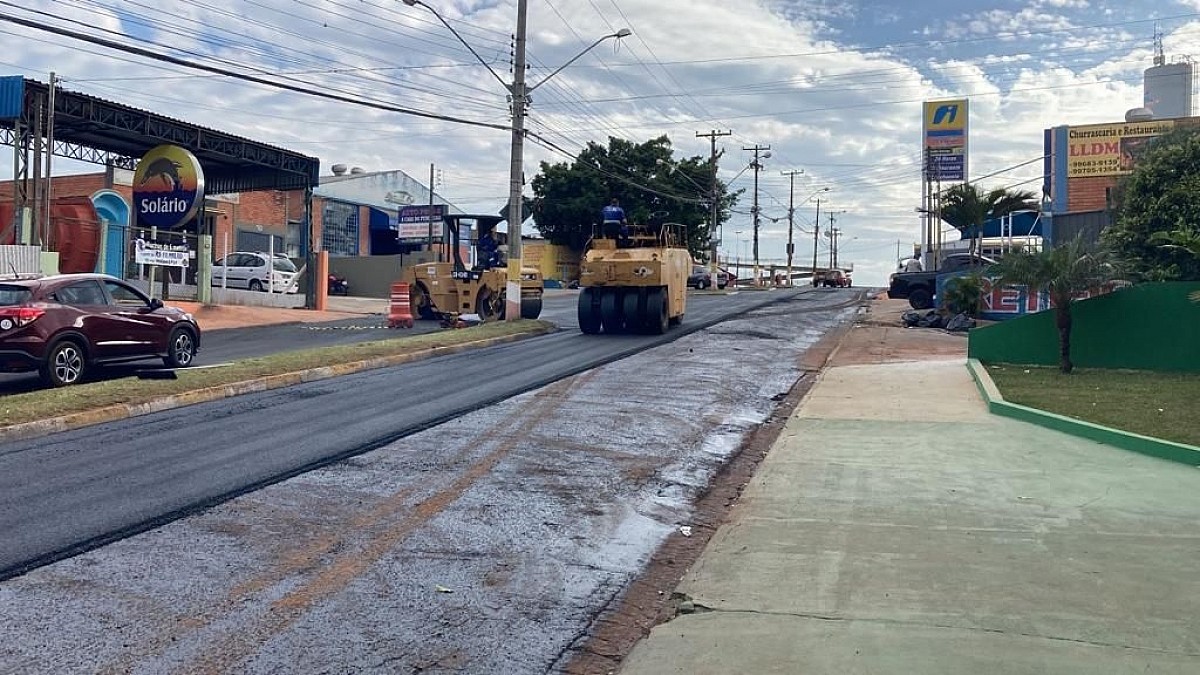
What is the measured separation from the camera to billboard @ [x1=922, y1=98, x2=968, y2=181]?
58656 millimetres

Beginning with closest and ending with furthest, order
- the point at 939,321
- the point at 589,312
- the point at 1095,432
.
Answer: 1. the point at 1095,432
2. the point at 589,312
3. the point at 939,321

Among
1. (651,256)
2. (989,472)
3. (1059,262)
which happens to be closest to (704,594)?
(989,472)

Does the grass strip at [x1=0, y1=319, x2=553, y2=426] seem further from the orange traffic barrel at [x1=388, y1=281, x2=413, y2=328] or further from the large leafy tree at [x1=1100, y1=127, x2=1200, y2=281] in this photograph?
the large leafy tree at [x1=1100, y1=127, x2=1200, y2=281]

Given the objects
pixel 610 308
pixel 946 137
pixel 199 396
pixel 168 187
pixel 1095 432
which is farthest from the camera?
pixel 946 137

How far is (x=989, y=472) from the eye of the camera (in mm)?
8758

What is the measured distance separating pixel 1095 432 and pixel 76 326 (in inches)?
492

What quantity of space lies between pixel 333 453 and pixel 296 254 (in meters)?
41.3

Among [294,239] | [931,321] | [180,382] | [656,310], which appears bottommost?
[180,382]

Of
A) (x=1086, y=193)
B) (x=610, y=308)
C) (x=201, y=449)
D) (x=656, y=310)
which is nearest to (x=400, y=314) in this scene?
(x=610, y=308)

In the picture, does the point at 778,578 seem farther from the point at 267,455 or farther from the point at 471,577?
the point at 267,455

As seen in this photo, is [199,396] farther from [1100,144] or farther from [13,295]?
[1100,144]

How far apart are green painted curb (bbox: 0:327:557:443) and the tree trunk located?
10.3 m

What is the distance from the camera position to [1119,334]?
15633mm

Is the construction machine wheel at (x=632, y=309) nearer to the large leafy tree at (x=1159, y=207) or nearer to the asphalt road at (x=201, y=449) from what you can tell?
the asphalt road at (x=201, y=449)
